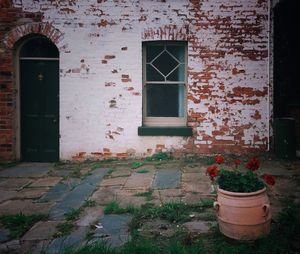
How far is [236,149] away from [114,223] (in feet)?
15.4

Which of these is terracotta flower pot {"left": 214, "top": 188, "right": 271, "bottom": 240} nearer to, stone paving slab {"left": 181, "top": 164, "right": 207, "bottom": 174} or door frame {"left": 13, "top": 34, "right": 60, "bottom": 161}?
stone paving slab {"left": 181, "top": 164, "right": 207, "bottom": 174}

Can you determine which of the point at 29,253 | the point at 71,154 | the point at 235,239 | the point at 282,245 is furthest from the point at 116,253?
the point at 71,154

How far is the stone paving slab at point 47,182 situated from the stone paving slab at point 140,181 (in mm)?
1486

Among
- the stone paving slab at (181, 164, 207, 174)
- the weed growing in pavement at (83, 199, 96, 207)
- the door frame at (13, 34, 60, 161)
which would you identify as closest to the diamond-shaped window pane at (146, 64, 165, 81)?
the door frame at (13, 34, 60, 161)

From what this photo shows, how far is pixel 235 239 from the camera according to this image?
163 inches

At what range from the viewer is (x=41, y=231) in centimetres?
466

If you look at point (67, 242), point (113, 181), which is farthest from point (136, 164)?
point (67, 242)

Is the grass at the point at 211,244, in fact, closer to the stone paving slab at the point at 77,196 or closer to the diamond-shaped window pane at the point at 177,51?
the stone paving slab at the point at 77,196

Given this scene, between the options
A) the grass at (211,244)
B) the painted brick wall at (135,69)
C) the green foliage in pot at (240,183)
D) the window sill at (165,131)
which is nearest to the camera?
the grass at (211,244)

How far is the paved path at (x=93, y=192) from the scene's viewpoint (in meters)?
4.46

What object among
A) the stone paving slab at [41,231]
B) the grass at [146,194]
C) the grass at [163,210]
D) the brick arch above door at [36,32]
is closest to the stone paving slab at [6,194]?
the stone paving slab at [41,231]

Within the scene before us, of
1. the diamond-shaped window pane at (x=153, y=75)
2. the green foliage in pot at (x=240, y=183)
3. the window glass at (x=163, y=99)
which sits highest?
the diamond-shaped window pane at (x=153, y=75)

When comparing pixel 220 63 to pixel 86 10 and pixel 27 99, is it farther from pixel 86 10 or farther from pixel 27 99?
pixel 27 99

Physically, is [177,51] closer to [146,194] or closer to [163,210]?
[146,194]
